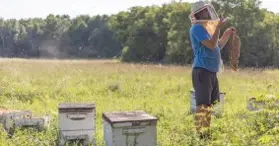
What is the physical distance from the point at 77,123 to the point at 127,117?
3.31 feet

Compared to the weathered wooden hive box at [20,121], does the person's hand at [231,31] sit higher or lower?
higher

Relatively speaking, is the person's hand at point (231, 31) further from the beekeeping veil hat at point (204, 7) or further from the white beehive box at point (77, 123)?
the white beehive box at point (77, 123)

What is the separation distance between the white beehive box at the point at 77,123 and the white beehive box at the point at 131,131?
0.84 meters

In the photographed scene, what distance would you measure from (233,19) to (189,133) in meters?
24.1

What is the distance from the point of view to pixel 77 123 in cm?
494

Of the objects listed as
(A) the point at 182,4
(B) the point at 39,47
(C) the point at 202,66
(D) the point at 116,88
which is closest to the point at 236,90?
(D) the point at 116,88

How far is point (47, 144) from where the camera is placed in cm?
497

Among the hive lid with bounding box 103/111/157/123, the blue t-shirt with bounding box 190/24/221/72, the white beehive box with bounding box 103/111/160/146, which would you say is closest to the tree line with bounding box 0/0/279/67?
the blue t-shirt with bounding box 190/24/221/72

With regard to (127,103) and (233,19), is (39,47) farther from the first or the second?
(127,103)

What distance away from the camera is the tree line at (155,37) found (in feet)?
89.7

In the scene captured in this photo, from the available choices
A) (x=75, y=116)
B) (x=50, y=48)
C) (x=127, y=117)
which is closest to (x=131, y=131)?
(x=127, y=117)

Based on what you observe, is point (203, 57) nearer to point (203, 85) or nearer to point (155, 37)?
point (203, 85)

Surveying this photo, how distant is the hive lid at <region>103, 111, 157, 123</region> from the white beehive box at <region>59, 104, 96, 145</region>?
678mm

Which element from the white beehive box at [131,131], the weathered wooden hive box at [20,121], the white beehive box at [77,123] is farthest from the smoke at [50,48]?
the white beehive box at [131,131]
